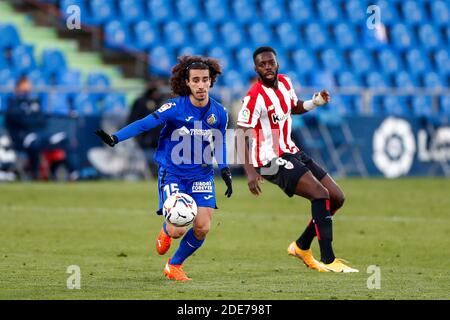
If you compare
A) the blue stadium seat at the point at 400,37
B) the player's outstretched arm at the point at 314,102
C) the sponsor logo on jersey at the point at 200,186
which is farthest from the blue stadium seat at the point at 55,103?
the sponsor logo on jersey at the point at 200,186

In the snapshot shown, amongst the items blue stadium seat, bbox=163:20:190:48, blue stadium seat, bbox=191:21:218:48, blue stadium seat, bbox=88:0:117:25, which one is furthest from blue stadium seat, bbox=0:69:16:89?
blue stadium seat, bbox=191:21:218:48

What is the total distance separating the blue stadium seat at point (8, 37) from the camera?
23.7 meters

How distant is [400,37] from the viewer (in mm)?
30094

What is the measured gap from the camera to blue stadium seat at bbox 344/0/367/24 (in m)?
29.3

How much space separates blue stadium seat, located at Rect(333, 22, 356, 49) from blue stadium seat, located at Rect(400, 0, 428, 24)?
222cm

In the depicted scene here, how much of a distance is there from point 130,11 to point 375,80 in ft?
23.1

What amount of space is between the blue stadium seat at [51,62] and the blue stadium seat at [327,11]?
8.28m

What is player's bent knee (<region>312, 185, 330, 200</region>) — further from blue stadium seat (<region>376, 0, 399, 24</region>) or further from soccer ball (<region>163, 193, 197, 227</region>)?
blue stadium seat (<region>376, 0, 399, 24</region>)

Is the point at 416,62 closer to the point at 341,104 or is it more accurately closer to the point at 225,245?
the point at 341,104

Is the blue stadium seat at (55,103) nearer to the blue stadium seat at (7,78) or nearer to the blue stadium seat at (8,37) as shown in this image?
the blue stadium seat at (7,78)

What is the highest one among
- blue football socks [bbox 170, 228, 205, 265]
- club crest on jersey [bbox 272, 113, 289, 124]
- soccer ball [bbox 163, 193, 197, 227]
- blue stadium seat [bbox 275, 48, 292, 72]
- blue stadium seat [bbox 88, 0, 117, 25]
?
blue stadium seat [bbox 88, 0, 117, 25]

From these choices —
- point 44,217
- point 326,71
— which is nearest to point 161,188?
point 44,217

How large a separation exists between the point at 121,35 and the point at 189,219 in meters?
17.2
